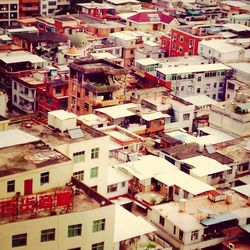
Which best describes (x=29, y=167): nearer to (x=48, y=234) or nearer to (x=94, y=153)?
(x=48, y=234)

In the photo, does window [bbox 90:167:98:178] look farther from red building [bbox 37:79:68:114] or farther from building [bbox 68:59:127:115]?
red building [bbox 37:79:68:114]

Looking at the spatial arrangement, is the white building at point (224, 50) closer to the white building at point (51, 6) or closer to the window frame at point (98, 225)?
the white building at point (51, 6)

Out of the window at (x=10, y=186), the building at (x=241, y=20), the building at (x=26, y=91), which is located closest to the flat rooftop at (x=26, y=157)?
the window at (x=10, y=186)

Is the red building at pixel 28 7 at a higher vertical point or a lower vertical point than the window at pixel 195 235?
higher

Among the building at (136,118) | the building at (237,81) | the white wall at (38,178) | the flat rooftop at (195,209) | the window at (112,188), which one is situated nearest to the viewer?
the white wall at (38,178)

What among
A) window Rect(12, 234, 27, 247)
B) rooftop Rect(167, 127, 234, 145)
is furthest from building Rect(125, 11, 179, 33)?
window Rect(12, 234, 27, 247)

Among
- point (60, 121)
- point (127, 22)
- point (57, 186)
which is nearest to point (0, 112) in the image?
point (60, 121)

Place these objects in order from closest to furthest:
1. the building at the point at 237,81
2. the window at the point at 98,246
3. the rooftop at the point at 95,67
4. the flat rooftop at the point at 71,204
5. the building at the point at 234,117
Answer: the flat rooftop at the point at 71,204 → the window at the point at 98,246 → the building at the point at 234,117 → the rooftop at the point at 95,67 → the building at the point at 237,81

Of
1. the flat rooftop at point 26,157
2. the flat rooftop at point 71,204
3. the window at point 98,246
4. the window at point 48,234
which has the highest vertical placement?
the flat rooftop at point 26,157
